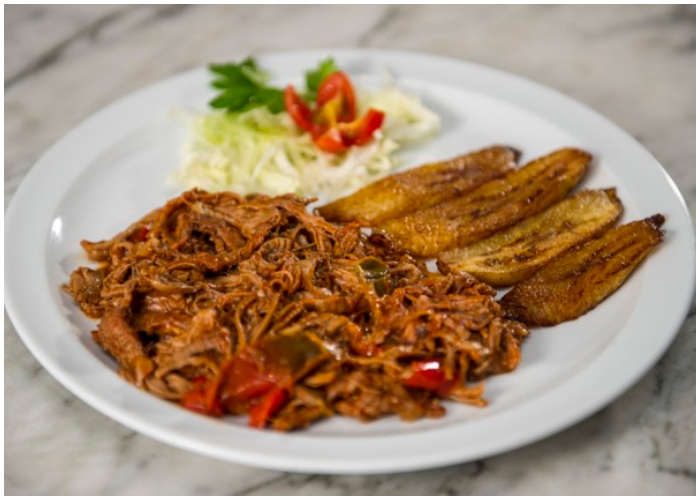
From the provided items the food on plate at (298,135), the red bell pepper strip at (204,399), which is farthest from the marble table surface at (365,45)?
the food on plate at (298,135)

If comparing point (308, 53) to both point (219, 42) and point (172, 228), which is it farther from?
point (172, 228)

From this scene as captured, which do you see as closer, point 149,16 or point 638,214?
point 638,214

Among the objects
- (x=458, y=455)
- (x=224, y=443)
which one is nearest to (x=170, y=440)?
(x=224, y=443)

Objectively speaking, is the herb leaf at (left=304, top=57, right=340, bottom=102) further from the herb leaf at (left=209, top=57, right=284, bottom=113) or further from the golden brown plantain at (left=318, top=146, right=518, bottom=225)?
the golden brown plantain at (left=318, top=146, right=518, bottom=225)

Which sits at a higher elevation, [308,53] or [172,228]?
[308,53]

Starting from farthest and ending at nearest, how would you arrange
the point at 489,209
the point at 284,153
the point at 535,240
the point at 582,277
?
the point at 284,153, the point at 489,209, the point at 535,240, the point at 582,277

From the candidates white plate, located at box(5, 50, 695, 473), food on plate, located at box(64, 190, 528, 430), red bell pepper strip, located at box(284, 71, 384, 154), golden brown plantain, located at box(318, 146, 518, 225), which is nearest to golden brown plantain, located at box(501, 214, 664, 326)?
white plate, located at box(5, 50, 695, 473)

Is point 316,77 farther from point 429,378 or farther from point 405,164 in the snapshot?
point 429,378

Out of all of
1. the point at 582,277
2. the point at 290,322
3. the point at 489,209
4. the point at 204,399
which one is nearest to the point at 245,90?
the point at 489,209
